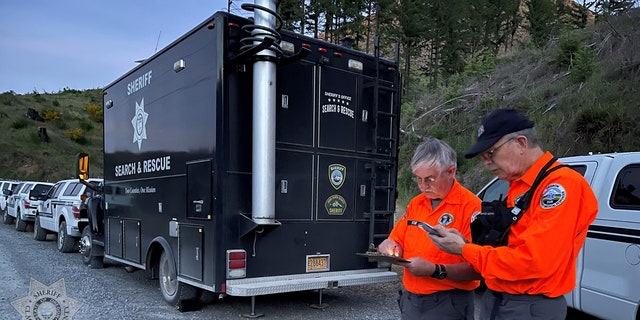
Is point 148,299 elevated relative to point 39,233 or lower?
elevated

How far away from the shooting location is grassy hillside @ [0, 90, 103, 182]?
35.2m

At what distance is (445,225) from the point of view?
2.58 metres

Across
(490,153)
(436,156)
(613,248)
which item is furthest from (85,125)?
(490,153)

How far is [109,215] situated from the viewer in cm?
820

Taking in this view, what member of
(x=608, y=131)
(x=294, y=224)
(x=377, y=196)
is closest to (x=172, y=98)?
(x=294, y=224)

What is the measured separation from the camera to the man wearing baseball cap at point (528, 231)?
1.91 metres

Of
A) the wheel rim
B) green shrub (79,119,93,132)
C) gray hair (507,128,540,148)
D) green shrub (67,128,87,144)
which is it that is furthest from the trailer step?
green shrub (79,119,93,132)

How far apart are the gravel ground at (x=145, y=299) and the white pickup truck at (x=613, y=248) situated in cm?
221

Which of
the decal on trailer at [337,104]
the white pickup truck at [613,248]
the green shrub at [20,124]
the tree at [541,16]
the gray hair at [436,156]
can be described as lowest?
the white pickup truck at [613,248]

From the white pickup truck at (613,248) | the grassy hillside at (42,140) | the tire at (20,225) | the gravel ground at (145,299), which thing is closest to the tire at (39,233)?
the tire at (20,225)

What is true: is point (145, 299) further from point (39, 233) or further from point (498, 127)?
point (39, 233)

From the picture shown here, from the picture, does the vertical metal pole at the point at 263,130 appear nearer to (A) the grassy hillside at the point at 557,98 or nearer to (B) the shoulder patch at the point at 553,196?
(B) the shoulder patch at the point at 553,196

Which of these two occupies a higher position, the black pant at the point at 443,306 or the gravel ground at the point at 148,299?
the black pant at the point at 443,306

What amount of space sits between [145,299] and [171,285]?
871 millimetres
